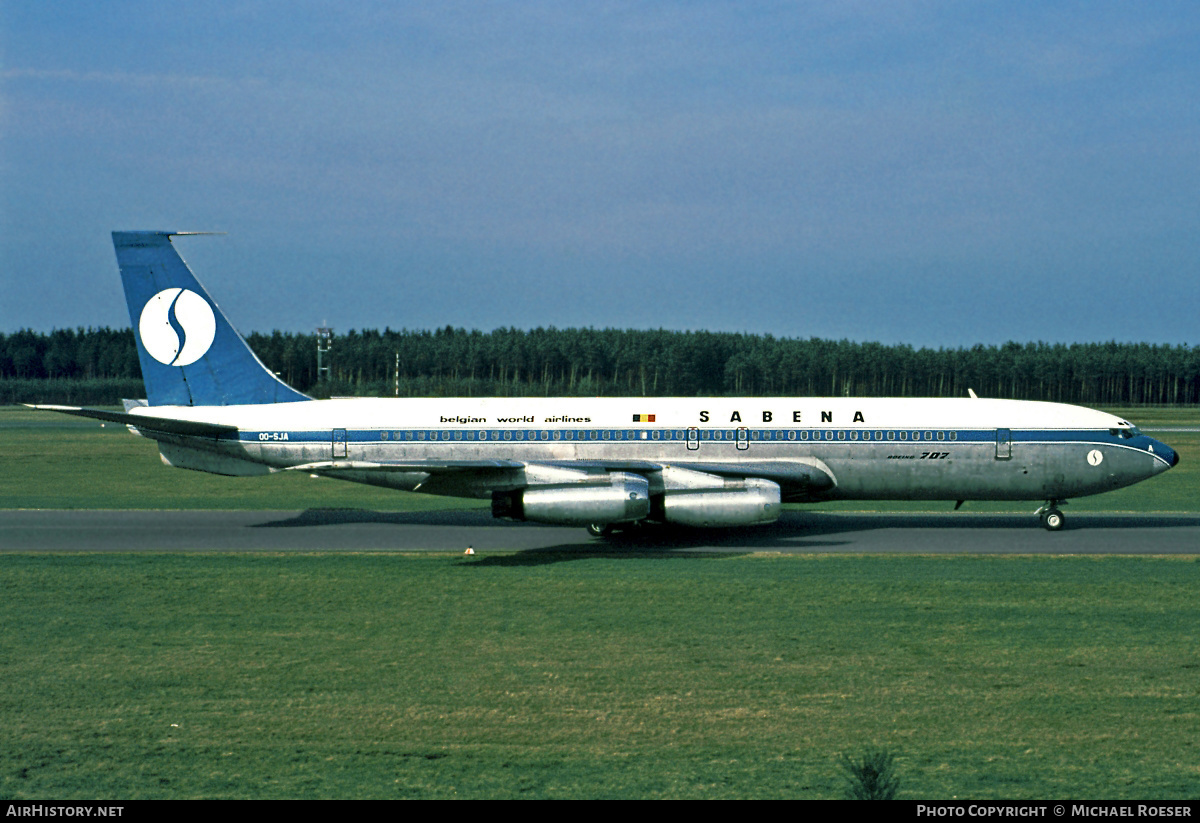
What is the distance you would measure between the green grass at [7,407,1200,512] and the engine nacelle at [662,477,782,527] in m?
10.6

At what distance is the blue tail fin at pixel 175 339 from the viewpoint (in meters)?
34.8

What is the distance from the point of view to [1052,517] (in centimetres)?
3378

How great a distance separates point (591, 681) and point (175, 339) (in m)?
24.4

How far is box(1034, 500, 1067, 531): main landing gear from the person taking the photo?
3359 cm

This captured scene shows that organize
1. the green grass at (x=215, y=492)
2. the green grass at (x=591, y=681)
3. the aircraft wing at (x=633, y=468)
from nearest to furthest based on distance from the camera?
the green grass at (x=591, y=681), the aircraft wing at (x=633, y=468), the green grass at (x=215, y=492)

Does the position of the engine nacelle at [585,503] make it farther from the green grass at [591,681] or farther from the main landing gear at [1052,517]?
the main landing gear at [1052,517]

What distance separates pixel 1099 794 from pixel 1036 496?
78.3 feet

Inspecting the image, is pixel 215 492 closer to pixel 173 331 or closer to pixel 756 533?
pixel 173 331

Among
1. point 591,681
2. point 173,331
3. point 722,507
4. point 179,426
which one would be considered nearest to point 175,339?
point 173,331

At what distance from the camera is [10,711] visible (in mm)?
14648

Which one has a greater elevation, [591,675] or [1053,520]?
[1053,520]

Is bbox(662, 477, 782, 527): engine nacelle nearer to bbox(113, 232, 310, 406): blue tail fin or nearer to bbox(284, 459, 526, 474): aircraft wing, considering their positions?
bbox(284, 459, 526, 474): aircraft wing

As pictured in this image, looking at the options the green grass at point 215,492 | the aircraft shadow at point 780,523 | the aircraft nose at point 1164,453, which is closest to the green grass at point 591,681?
the aircraft shadow at point 780,523
